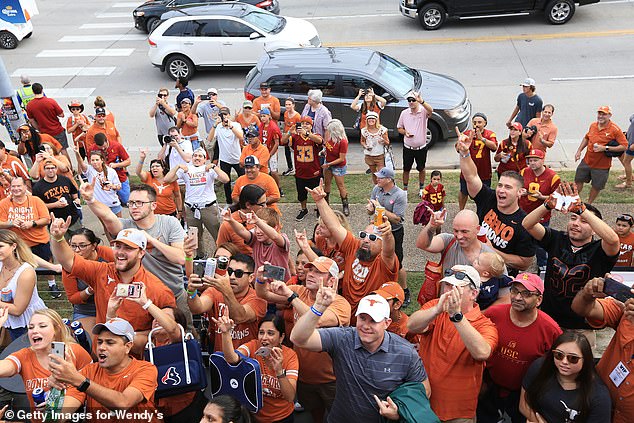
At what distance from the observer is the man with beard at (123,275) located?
17.7 ft

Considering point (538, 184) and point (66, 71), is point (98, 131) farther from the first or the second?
point (66, 71)

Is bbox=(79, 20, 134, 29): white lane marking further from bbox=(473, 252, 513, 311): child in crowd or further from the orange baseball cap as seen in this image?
bbox=(473, 252, 513, 311): child in crowd

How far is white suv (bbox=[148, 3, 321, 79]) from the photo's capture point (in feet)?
55.4

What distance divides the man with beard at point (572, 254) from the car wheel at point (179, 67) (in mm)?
13185

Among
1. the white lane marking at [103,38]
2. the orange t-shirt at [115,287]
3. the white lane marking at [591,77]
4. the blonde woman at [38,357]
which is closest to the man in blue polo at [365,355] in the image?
the orange t-shirt at [115,287]

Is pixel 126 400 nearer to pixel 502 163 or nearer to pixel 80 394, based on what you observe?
pixel 80 394

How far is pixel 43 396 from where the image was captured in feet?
15.5

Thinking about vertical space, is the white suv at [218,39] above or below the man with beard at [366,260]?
below

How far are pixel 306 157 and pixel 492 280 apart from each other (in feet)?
16.9

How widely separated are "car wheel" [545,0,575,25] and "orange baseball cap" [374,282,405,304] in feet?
Answer: 52.0

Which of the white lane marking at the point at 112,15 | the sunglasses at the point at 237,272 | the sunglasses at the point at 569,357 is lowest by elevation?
the white lane marking at the point at 112,15

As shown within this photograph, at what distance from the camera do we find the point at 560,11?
1870 centimetres

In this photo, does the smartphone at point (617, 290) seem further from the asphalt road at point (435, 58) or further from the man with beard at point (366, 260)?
the asphalt road at point (435, 58)

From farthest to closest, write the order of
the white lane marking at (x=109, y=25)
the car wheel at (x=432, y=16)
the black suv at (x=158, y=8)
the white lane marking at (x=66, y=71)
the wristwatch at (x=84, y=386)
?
the white lane marking at (x=109, y=25) → the black suv at (x=158, y=8) → the car wheel at (x=432, y=16) → the white lane marking at (x=66, y=71) → the wristwatch at (x=84, y=386)
